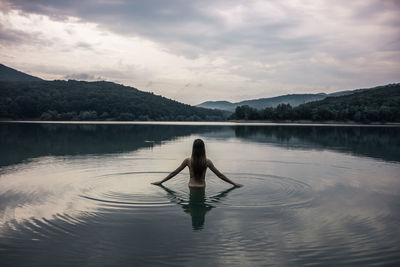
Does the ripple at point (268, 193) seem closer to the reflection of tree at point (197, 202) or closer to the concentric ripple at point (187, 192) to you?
the concentric ripple at point (187, 192)

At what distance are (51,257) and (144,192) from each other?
449cm

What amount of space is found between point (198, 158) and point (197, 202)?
1.50 m

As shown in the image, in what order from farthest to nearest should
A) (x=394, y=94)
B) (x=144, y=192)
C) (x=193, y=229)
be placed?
(x=394, y=94) → (x=144, y=192) → (x=193, y=229)

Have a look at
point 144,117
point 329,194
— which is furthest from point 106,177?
point 144,117

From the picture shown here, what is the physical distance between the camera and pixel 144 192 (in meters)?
9.44

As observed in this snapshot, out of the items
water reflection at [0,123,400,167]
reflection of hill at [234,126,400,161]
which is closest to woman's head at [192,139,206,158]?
water reflection at [0,123,400,167]

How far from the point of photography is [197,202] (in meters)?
8.47

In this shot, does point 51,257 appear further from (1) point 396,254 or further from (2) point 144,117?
(2) point 144,117

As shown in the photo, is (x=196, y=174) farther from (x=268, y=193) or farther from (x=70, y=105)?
(x=70, y=105)

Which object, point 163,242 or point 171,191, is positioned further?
point 171,191

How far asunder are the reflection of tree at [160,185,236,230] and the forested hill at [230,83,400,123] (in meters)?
117

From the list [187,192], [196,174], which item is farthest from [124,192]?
[196,174]

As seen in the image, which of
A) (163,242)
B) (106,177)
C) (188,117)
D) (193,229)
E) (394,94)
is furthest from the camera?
(188,117)

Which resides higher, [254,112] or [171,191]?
[254,112]
